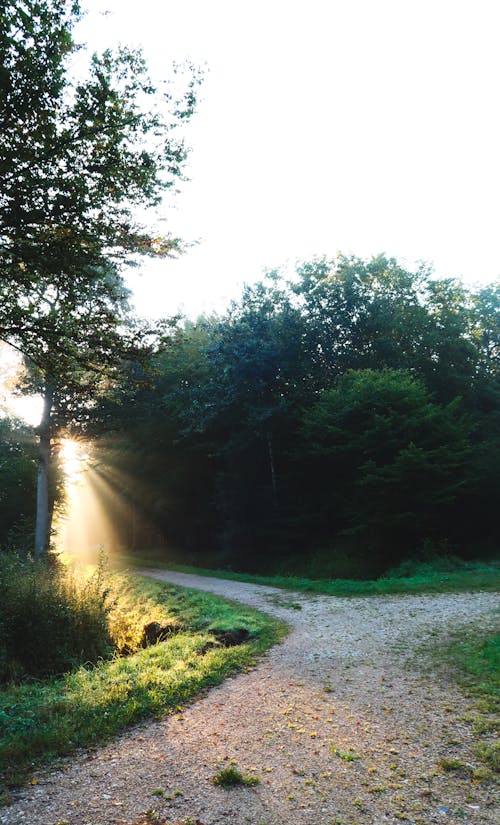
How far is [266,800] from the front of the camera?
3203 mm

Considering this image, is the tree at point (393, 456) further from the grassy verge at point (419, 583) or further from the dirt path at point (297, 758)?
the dirt path at point (297, 758)

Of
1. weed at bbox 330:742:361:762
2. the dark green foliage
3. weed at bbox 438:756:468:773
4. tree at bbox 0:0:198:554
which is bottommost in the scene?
weed at bbox 330:742:361:762

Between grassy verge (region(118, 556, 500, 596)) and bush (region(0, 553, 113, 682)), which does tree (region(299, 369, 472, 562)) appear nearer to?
grassy verge (region(118, 556, 500, 596))

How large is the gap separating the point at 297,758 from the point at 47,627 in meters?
5.26

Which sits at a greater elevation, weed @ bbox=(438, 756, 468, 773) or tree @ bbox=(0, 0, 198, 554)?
tree @ bbox=(0, 0, 198, 554)

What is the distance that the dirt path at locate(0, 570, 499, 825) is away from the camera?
3082 mm

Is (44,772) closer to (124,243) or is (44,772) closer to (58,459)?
(124,243)

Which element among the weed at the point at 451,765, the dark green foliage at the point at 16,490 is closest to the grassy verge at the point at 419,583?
the weed at the point at 451,765

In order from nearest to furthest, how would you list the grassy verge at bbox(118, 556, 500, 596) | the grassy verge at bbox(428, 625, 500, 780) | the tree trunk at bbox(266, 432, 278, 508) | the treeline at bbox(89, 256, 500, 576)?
the grassy verge at bbox(428, 625, 500, 780), the grassy verge at bbox(118, 556, 500, 596), the treeline at bbox(89, 256, 500, 576), the tree trunk at bbox(266, 432, 278, 508)

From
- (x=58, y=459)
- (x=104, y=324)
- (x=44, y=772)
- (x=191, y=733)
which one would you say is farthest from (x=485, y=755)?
(x=58, y=459)

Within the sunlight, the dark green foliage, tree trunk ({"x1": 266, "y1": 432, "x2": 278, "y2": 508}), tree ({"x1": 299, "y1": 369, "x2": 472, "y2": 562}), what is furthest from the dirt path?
the sunlight

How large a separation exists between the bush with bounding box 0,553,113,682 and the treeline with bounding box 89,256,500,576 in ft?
14.5

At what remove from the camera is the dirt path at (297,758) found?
10.1ft

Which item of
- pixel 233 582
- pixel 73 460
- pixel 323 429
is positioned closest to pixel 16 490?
pixel 73 460
